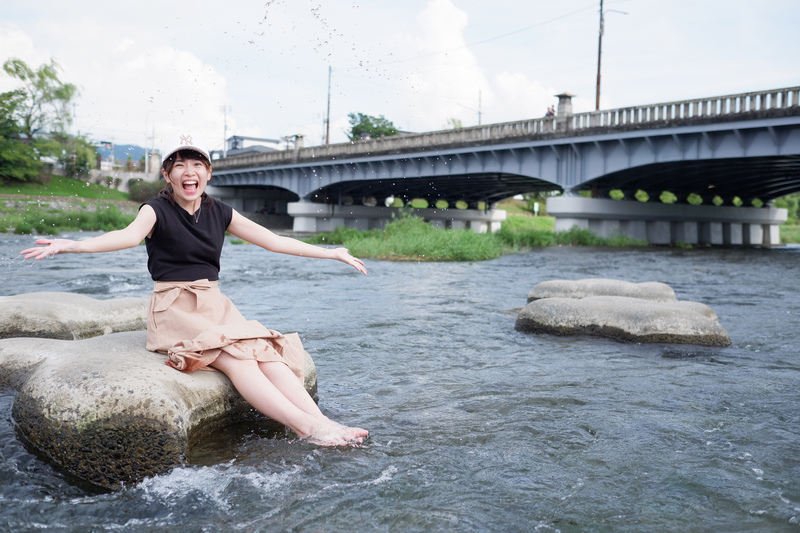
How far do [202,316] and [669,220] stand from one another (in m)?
40.5

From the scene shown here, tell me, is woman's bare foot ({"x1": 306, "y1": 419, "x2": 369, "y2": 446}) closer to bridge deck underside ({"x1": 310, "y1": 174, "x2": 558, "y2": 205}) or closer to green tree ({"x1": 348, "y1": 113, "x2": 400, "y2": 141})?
bridge deck underside ({"x1": 310, "y1": 174, "x2": 558, "y2": 205})

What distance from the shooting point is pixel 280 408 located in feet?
12.9

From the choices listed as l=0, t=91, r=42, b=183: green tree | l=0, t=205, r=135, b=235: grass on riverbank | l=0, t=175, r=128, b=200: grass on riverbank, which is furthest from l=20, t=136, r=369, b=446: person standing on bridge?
l=0, t=91, r=42, b=183: green tree

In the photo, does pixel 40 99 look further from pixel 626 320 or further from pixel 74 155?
pixel 626 320

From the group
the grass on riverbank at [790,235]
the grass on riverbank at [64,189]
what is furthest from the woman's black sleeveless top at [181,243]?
the grass on riverbank at [790,235]

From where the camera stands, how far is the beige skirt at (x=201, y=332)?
4.05m

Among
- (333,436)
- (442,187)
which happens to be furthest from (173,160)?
(442,187)

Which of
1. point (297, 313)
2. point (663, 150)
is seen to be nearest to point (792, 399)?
point (297, 313)

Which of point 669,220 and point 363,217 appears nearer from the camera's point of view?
point 669,220

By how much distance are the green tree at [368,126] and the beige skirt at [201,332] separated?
75868 millimetres

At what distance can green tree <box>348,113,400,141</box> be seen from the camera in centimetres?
7981

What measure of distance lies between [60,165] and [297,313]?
6282 cm

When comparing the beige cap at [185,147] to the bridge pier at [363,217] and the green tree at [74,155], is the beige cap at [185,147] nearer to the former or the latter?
the bridge pier at [363,217]

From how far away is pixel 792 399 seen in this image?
5.17 meters
